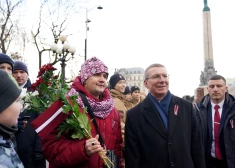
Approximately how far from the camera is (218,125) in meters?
4.61

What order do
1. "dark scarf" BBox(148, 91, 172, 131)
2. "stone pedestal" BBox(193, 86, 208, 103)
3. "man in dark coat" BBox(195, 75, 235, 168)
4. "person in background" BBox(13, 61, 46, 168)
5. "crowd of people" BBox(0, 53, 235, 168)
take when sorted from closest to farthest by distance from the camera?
"crowd of people" BBox(0, 53, 235, 168) < "dark scarf" BBox(148, 91, 172, 131) < "person in background" BBox(13, 61, 46, 168) < "man in dark coat" BBox(195, 75, 235, 168) < "stone pedestal" BBox(193, 86, 208, 103)

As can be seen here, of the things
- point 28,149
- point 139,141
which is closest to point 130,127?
point 139,141

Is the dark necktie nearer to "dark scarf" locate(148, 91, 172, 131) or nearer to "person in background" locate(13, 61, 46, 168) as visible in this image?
"dark scarf" locate(148, 91, 172, 131)

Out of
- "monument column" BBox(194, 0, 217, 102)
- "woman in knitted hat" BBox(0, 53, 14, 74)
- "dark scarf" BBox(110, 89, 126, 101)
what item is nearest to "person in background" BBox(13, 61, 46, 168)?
"woman in knitted hat" BBox(0, 53, 14, 74)

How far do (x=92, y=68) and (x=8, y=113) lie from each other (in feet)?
4.59

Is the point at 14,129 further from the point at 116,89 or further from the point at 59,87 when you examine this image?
the point at 116,89

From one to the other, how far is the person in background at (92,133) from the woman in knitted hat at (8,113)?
805 mm

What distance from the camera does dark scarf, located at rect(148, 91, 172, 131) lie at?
139 inches

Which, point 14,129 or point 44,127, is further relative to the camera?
point 44,127

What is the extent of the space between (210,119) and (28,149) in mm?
2818

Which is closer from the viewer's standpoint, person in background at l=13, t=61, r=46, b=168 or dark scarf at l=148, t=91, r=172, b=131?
dark scarf at l=148, t=91, r=172, b=131

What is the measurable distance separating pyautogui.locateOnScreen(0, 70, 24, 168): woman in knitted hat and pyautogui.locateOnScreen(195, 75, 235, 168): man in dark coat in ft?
10.6

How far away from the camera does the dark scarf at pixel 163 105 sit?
3525 millimetres

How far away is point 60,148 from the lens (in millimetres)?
2916
